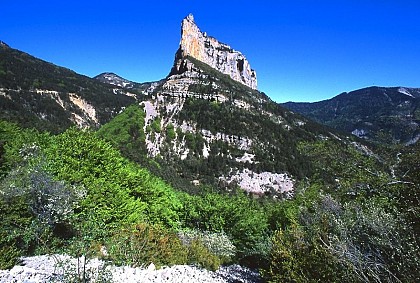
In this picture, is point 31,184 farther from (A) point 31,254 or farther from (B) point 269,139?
(B) point 269,139

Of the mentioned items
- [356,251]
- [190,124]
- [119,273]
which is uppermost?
[190,124]

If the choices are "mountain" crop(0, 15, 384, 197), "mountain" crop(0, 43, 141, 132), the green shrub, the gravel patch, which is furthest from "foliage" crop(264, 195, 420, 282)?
"mountain" crop(0, 43, 141, 132)

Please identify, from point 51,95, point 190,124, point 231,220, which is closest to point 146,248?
point 231,220

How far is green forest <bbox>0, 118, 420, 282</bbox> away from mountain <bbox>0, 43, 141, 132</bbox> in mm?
79937

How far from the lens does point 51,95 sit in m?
135

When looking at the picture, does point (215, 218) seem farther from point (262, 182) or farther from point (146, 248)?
point (262, 182)

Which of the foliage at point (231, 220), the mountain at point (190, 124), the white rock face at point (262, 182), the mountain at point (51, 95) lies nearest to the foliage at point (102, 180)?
the foliage at point (231, 220)

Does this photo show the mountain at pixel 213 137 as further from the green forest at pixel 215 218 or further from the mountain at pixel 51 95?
the green forest at pixel 215 218

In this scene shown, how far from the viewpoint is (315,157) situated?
17.8m

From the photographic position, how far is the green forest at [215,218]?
9055 mm

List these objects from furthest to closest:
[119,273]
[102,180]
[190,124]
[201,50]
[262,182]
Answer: [201,50] → [190,124] → [262,182] → [102,180] → [119,273]

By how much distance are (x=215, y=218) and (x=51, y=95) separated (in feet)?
423

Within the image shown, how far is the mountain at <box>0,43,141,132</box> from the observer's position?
115 m

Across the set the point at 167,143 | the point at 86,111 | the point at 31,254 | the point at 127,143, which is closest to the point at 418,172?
the point at 31,254
